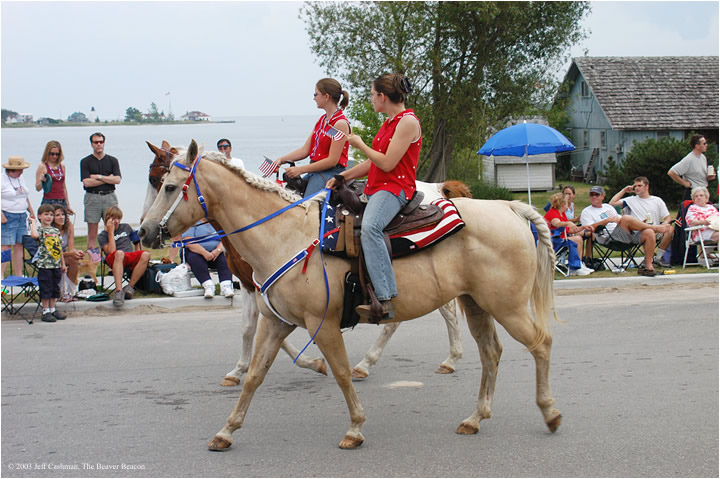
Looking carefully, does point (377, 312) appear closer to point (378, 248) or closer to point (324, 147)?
point (378, 248)

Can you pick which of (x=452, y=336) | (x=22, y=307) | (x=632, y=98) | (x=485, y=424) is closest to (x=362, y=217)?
(x=485, y=424)

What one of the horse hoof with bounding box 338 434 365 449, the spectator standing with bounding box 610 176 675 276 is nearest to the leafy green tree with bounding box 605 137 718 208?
the spectator standing with bounding box 610 176 675 276

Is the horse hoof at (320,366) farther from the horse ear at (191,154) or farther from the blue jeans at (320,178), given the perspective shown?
the horse ear at (191,154)

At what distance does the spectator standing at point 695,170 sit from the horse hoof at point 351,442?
9474mm

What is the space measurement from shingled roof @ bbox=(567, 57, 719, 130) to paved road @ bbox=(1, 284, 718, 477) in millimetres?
27260

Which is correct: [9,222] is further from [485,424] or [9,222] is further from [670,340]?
[670,340]

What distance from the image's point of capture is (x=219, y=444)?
521 centimetres

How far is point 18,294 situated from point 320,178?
571 cm

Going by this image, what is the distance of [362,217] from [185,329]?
4441 mm

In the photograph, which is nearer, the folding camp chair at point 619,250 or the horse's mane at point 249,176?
the horse's mane at point 249,176

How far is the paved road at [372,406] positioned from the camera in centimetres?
496

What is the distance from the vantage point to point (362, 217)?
17.5ft

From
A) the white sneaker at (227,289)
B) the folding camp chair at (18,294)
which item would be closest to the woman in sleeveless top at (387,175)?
the white sneaker at (227,289)

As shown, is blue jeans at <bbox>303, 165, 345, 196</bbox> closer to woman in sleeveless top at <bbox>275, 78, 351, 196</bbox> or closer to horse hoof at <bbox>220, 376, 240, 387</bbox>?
woman in sleeveless top at <bbox>275, 78, 351, 196</bbox>
